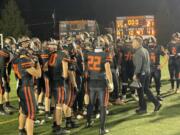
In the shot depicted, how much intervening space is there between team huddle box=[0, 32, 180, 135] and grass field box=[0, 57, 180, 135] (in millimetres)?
332

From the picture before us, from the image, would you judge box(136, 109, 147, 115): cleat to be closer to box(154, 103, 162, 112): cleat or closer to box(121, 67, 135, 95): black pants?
box(154, 103, 162, 112): cleat

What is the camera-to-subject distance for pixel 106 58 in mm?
9609

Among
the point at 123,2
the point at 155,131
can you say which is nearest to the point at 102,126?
the point at 155,131

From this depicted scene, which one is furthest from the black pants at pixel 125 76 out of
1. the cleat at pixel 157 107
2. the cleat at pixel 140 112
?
the cleat at pixel 157 107

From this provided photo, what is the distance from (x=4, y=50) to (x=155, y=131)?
581 cm

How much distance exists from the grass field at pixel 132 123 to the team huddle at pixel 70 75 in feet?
1.09

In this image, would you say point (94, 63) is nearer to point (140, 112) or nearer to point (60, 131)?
point (60, 131)

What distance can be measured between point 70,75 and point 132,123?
204 cm

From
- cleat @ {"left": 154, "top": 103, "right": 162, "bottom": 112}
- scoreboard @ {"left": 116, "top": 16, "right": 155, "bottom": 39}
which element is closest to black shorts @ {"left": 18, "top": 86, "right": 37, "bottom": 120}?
cleat @ {"left": 154, "top": 103, "right": 162, "bottom": 112}

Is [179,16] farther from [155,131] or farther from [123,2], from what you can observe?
[155,131]

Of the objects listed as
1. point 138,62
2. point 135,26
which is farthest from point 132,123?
point 135,26

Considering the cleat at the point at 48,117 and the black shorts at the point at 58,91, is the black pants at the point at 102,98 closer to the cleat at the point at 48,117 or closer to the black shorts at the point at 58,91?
the black shorts at the point at 58,91

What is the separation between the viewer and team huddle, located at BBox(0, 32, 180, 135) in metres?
8.64

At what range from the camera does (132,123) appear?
1105 centimetres
